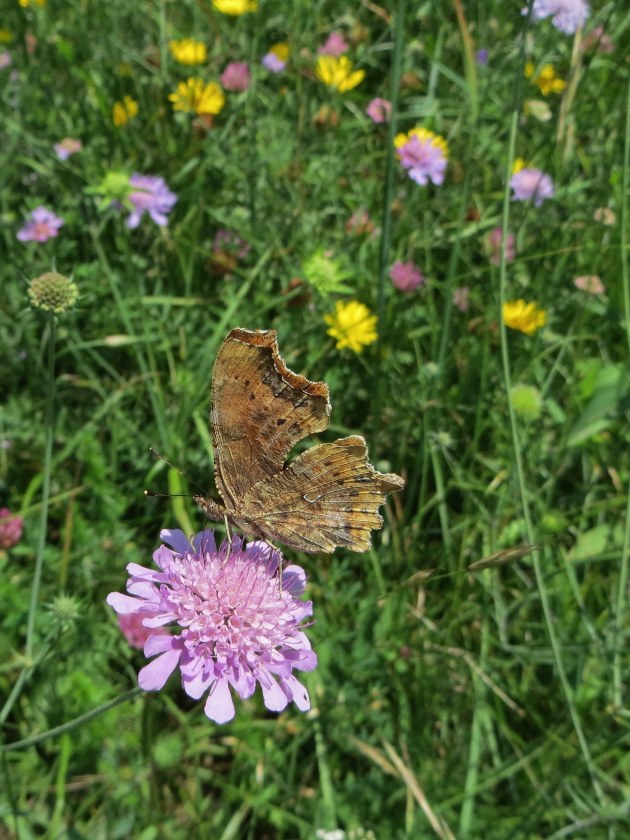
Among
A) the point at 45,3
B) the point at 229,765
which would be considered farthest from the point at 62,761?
the point at 45,3

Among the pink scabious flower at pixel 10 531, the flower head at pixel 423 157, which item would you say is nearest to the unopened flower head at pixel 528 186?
the flower head at pixel 423 157

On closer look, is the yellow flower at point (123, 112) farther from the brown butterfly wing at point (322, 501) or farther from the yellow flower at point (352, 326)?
the brown butterfly wing at point (322, 501)

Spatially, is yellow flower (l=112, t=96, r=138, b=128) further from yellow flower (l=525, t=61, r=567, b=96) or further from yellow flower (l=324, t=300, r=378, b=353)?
yellow flower (l=525, t=61, r=567, b=96)

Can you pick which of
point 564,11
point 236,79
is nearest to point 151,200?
point 236,79

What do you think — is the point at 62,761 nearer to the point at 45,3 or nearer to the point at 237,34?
the point at 237,34

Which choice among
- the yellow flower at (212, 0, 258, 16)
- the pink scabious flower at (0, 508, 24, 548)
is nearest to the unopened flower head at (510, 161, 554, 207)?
the yellow flower at (212, 0, 258, 16)
